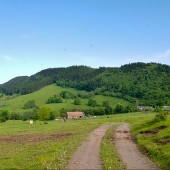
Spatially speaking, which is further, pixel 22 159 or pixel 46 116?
pixel 46 116

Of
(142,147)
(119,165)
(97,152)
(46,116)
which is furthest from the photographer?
(46,116)

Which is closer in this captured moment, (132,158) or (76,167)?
→ (76,167)

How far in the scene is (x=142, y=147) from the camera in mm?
43438

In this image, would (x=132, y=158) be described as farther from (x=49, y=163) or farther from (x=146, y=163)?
(x=49, y=163)

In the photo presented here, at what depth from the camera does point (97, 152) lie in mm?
38094

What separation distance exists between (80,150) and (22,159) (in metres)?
7.59

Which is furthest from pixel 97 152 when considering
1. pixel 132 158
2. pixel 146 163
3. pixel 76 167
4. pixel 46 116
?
pixel 46 116

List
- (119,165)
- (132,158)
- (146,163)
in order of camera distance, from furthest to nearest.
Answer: (132,158)
(146,163)
(119,165)

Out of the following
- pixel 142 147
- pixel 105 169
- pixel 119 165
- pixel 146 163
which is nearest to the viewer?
pixel 105 169

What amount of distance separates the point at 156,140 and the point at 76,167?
21.8 m

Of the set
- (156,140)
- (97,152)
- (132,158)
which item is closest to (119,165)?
(132,158)

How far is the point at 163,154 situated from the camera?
34.5 m

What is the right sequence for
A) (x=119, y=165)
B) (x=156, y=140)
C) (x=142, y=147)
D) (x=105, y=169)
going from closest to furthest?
(x=105, y=169) < (x=119, y=165) < (x=142, y=147) < (x=156, y=140)

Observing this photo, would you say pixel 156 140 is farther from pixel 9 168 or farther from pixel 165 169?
pixel 9 168
